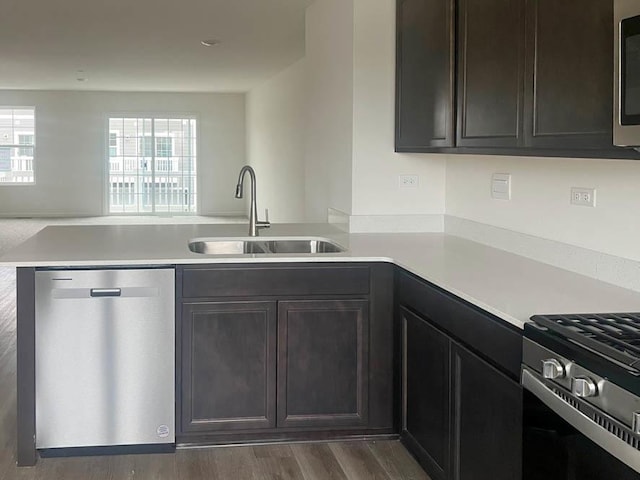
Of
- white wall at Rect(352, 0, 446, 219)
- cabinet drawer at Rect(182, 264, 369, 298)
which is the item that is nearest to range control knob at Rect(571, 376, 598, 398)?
cabinet drawer at Rect(182, 264, 369, 298)

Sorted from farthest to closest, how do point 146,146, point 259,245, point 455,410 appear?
1. point 146,146
2. point 259,245
3. point 455,410

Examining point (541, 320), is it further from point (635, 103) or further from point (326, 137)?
point (326, 137)

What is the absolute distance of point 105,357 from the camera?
11.1ft

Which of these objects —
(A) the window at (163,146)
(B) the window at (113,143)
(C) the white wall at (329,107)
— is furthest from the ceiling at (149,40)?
(A) the window at (163,146)

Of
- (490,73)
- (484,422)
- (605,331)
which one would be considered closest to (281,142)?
(490,73)

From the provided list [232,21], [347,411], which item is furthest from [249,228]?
[232,21]

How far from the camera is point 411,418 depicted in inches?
131

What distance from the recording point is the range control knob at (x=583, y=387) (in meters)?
1.81

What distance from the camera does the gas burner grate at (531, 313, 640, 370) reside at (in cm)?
179

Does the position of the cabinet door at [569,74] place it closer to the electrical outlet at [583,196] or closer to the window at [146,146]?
the electrical outlet at [583,196]

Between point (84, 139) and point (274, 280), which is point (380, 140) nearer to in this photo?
point (274, 280)

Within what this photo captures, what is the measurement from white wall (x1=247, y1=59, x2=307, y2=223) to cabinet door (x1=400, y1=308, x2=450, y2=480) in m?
5.18

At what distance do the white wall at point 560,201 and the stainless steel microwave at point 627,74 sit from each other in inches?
25.5

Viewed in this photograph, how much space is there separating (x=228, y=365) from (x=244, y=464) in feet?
1.37
